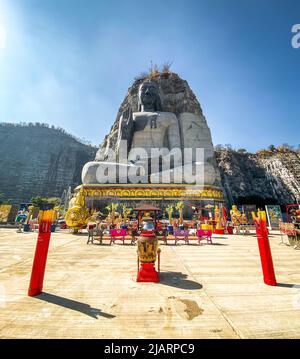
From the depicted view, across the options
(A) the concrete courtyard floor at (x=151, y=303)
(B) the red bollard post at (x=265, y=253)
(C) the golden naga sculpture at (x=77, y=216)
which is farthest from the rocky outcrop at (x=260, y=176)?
(A) the concrete courtyard floor at (x=151, y=303)

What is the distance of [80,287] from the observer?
122 inches

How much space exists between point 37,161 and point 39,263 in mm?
53492

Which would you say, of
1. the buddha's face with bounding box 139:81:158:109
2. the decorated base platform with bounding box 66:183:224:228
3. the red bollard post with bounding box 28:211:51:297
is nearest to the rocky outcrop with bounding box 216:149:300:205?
Result: the decorated base platform with bounding box 66:183:224:228

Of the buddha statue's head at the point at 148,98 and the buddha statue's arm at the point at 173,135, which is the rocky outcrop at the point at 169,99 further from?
the buddha statue's arm at the point at 173,135

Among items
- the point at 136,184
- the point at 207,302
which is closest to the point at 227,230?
the point at 136,184

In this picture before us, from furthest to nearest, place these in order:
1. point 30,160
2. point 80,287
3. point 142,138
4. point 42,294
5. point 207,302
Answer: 1. point 30,160
2. point 142,138
3. point 80,287
4. point 42,294
5. point 207,302

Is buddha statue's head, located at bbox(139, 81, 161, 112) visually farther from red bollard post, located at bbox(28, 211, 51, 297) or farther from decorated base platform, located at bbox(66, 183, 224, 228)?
red bollard post, located at bbox(28, 211, 51, 297)

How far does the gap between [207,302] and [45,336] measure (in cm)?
182

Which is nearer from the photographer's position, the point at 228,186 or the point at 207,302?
the point at 207,302

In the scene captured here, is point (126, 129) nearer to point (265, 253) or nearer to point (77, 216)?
point (77, 216)

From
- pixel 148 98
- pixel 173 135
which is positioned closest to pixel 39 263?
pixel 173 135

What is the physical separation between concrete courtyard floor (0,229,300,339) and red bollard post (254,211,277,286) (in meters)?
0.19

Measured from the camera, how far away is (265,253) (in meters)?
3.40
